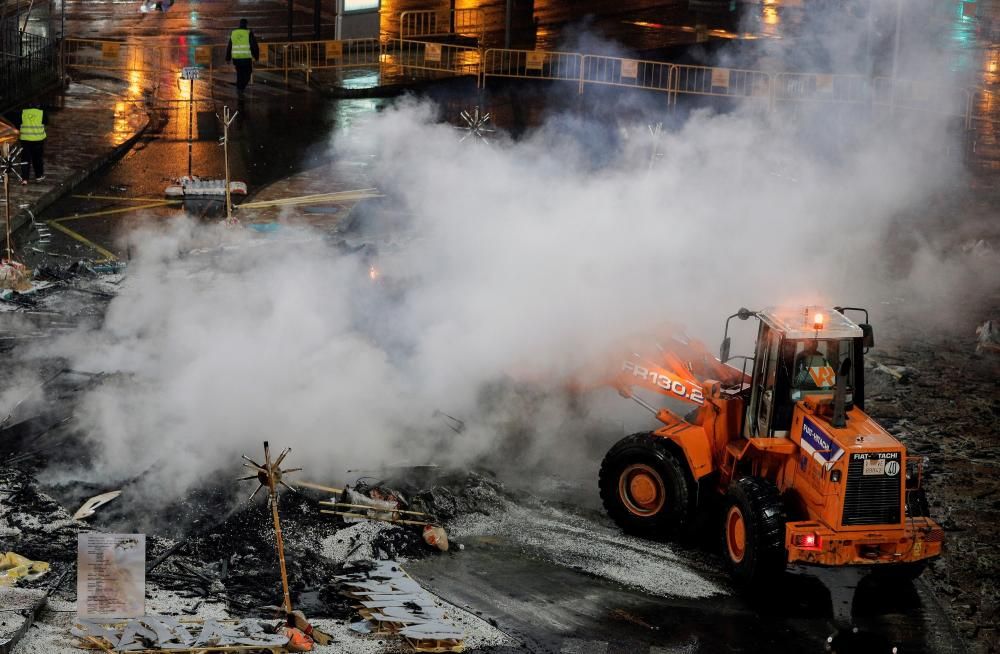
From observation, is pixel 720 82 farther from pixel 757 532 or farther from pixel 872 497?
pixel 757 532

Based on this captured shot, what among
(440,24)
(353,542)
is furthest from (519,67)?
(353,542)

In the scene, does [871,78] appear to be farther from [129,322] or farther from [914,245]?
[129,322]

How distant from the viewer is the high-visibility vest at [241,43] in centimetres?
2228

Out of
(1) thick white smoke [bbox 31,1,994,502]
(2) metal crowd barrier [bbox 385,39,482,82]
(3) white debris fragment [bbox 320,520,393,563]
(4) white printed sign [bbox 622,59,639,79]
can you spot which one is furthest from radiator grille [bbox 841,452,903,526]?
(2) metal crowd barrier [bbox 385,39,482,82]

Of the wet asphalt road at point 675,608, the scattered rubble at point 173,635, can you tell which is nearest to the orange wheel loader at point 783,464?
the wet asphalt road at point 675,608

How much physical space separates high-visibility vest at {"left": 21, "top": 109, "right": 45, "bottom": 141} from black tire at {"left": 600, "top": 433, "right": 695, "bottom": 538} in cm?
1098

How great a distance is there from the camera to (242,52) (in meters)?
22.4

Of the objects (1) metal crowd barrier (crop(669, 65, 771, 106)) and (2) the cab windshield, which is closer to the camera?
(2) the cab windshield

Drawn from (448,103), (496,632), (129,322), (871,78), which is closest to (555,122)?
(448,103)

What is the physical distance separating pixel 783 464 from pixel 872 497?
0.78m

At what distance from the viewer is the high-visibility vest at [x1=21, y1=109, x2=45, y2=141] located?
56.5ft

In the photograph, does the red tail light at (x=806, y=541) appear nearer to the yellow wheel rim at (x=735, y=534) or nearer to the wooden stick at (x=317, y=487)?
the yellow wheel rim at (x=735, y=534)

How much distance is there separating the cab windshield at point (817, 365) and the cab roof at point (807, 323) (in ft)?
0.20

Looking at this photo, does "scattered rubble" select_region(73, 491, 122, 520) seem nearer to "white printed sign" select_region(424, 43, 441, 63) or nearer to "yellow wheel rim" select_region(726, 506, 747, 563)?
"yellow wheel rim" select_region(726, 506, 747, 563)
